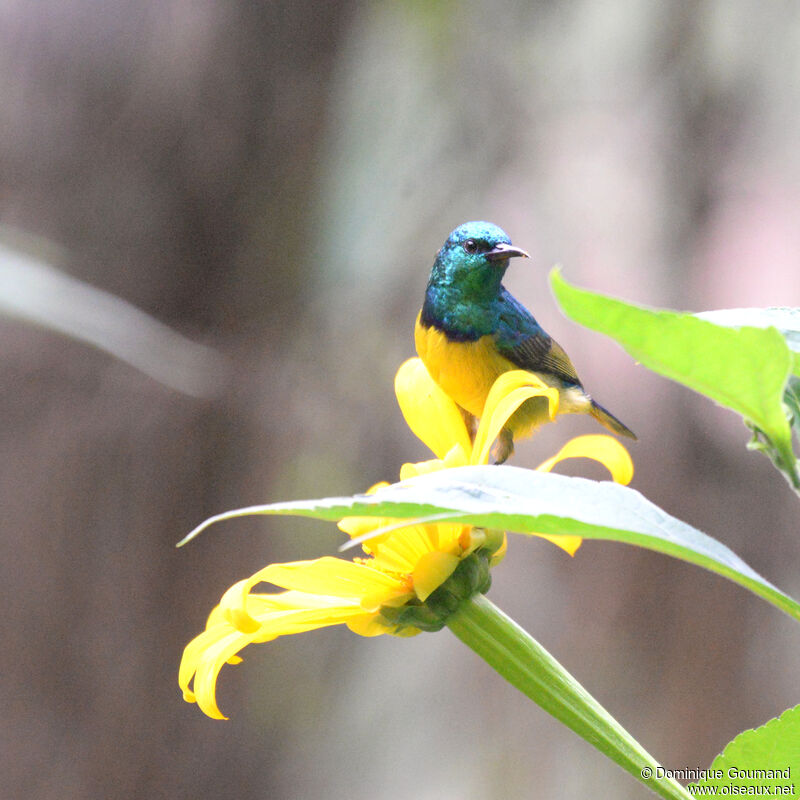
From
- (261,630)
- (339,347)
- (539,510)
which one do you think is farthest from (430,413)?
(339,347)

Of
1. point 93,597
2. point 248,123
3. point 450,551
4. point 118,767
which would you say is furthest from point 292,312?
point 450,551

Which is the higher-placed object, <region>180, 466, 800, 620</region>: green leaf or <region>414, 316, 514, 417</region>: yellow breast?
<region>180, 466, 800, 620</region>: green leaf

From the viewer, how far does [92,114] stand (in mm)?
1638

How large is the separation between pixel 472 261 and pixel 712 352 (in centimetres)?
64

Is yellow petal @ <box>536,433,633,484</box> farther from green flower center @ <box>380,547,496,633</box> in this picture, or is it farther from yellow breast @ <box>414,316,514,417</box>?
yellow breast @ <box>414,316,514,417</box>

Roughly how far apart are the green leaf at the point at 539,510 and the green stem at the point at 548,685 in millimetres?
105

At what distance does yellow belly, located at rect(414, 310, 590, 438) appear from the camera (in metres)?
0.78

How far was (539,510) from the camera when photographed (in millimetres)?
271

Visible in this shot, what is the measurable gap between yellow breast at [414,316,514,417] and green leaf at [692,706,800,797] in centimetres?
40

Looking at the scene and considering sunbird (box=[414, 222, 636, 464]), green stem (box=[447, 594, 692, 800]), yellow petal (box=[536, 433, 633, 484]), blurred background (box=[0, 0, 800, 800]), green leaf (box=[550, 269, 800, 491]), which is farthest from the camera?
blurred background (box=[0, 0, 800, 800])

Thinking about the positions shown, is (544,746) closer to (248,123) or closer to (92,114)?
(248,123)

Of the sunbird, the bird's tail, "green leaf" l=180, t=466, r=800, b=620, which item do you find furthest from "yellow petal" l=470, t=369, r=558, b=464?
the bird's tail

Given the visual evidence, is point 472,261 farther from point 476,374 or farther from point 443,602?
point 443,602

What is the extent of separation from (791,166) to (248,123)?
1.22 metres
